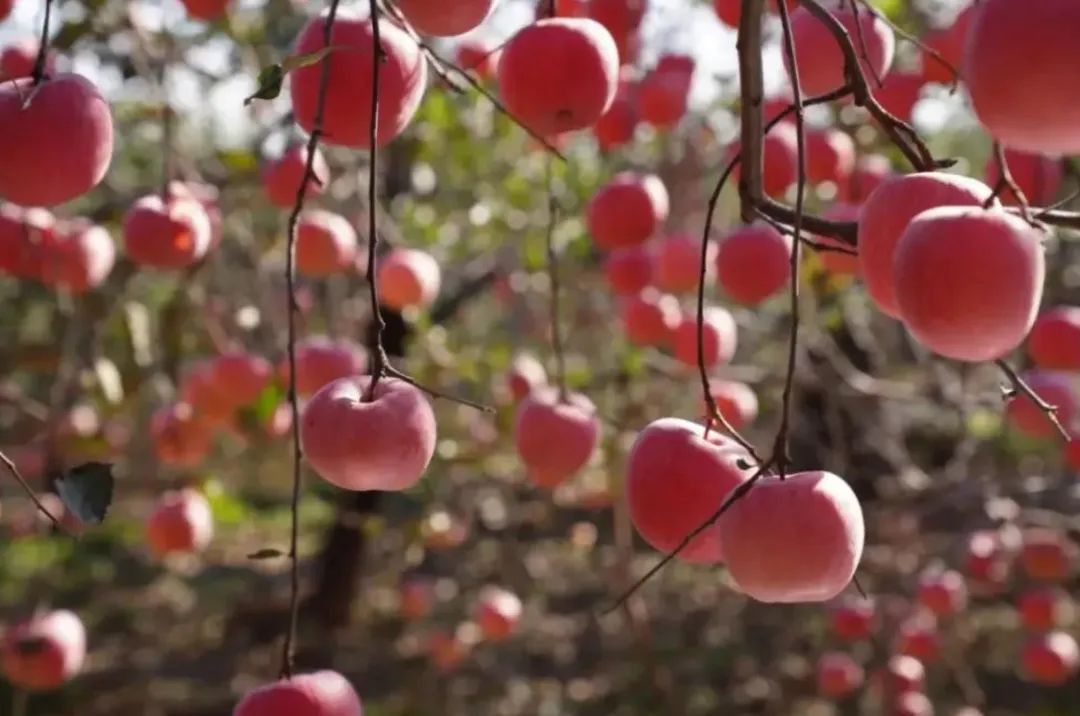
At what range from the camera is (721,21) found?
1378mm

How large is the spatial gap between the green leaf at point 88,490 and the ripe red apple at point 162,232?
1.58ft

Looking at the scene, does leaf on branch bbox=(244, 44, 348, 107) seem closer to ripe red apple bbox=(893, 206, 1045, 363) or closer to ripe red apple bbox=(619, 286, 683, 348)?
ripe red apple bbox=(893, 206, 1045, 363)

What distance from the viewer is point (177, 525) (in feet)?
7.18

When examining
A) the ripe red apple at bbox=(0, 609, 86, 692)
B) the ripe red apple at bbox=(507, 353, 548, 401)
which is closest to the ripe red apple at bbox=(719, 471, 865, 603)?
the ripe red apple at bbox=(0, 609, 86, 692)

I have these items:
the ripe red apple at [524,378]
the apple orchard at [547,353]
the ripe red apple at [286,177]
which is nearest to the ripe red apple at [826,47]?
the apple orchard at [547,353]

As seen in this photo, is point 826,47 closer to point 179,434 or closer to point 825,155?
point 825,155

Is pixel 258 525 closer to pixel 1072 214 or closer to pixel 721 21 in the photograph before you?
pixel 721 21

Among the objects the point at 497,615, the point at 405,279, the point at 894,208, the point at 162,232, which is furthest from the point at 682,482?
the point at 497,615

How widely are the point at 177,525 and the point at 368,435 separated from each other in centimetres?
152

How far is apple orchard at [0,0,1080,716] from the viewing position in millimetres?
726

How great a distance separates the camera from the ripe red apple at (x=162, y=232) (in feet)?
4.57

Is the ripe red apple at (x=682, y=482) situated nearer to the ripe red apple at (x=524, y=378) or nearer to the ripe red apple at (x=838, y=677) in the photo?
the ripe red apple at (x=524, y=378)

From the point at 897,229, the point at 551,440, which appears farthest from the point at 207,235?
the point at 897,229

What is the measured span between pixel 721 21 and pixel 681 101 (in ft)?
1.55
